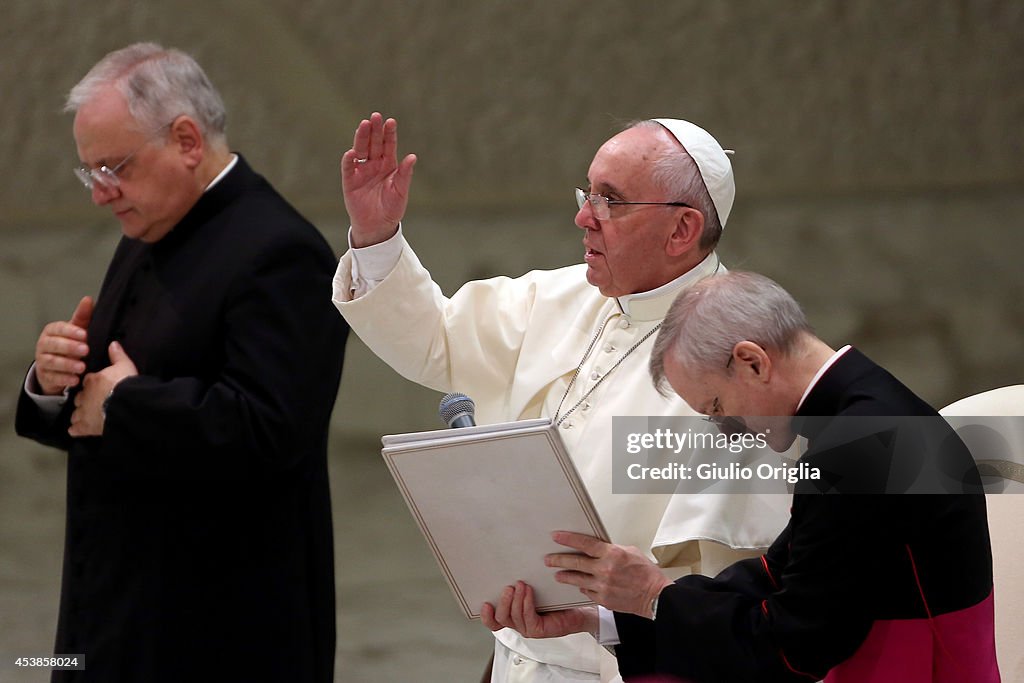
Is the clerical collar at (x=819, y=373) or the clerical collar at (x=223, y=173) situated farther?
the clerical collar at (x=223, y=173)

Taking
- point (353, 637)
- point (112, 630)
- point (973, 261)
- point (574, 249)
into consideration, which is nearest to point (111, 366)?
point (112, 630)

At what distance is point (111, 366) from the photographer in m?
2.82

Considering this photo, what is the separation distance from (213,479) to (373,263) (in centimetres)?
53

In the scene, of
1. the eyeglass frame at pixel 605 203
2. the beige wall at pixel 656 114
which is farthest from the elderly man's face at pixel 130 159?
the beige wall at pixel 656 114

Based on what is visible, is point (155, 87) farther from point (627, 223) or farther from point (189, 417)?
point (627, 223)

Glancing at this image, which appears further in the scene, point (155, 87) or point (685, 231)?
point (155, 87)

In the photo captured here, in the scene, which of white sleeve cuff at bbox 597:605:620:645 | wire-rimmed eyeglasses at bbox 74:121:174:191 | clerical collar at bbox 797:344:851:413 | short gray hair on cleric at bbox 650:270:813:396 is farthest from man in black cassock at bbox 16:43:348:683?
clerical collar at bbox 797:344:851:413

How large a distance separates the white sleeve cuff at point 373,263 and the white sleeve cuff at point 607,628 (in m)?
0.82

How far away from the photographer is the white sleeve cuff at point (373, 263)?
2.78m

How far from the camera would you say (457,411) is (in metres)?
2.36

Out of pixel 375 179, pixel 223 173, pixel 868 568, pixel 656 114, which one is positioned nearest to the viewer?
pixel 868 568

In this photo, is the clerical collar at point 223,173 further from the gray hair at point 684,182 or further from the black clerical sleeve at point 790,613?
the black clerical sleeve at point 790,613

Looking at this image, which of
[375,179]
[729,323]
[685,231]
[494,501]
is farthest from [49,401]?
[729,323]

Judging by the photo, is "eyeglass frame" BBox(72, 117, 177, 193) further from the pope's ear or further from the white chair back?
the white chair back
